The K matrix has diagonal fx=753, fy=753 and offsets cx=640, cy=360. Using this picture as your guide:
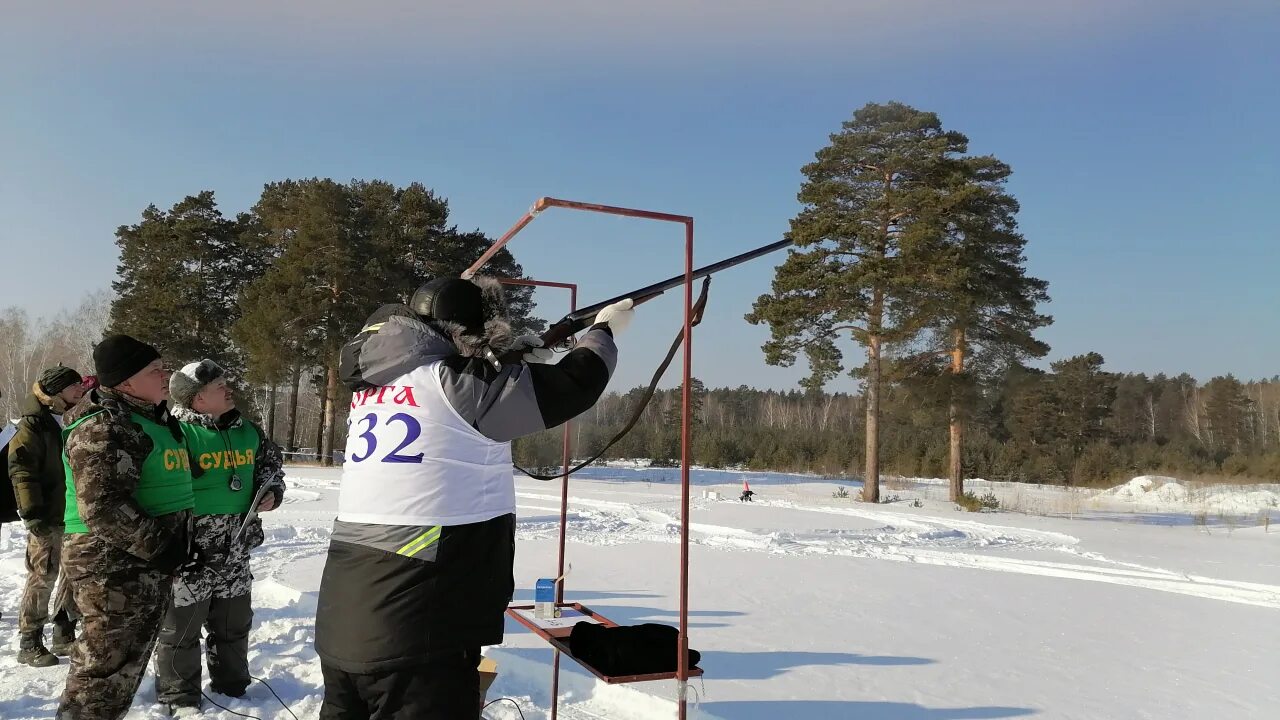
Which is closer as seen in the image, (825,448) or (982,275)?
(982,275)

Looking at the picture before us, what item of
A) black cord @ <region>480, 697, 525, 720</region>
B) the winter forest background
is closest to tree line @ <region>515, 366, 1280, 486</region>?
the winter forest background

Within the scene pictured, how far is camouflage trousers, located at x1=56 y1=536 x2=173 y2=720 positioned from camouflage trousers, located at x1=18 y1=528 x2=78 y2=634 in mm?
1801

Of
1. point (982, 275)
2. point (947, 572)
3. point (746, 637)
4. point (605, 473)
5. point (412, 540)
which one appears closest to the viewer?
point (412, 540)

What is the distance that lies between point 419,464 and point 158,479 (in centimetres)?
198

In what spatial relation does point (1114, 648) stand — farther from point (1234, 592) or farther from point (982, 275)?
point (982, 275)

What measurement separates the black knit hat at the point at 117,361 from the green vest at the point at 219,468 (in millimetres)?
813

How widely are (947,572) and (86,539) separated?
8823 millimetres

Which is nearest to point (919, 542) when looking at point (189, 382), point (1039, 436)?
point (189, 382)

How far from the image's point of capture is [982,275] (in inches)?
800

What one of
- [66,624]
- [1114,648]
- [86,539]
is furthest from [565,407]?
A: [1114,648]

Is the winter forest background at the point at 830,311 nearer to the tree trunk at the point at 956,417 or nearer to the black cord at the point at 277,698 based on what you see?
the tree trunk at the point at 956,417

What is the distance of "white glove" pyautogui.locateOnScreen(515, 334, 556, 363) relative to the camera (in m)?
2.69

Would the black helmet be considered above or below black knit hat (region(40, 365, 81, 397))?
above

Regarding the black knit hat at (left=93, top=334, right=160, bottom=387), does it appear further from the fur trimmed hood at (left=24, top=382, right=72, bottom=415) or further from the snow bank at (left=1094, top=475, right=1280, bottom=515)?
the snow bank at (left=1094, top=475, right=1280, bottom=515)
